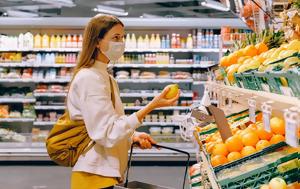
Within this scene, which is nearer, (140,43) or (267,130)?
(267,130)

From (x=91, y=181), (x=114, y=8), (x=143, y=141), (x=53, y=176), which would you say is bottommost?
(x=53, y=176)

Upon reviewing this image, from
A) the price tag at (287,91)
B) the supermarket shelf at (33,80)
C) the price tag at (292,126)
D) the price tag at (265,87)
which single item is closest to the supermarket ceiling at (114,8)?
the supermarket shelf at (33,80)

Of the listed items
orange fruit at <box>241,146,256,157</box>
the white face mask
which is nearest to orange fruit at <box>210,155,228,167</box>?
orange fruit at <box>241,146,256,157</box>

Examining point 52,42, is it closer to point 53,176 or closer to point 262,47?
point 53,176

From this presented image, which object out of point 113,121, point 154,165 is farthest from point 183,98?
point 113,121

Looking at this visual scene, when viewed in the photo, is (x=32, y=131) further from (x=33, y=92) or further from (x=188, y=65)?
(x=188, y=65)

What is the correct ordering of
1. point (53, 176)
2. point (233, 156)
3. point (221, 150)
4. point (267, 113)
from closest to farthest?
point (267, 113) → point (233, 156) → point (221, 150) → point (53, 176)

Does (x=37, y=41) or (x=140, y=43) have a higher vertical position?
(x=37, y=41)

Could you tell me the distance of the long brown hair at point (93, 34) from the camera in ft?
7.95

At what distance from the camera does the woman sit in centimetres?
229

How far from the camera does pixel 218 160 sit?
6.54 feet

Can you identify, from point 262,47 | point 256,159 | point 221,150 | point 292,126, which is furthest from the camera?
point 262,47

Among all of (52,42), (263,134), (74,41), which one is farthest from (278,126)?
(52,42)

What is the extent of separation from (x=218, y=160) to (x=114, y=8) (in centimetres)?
1223
